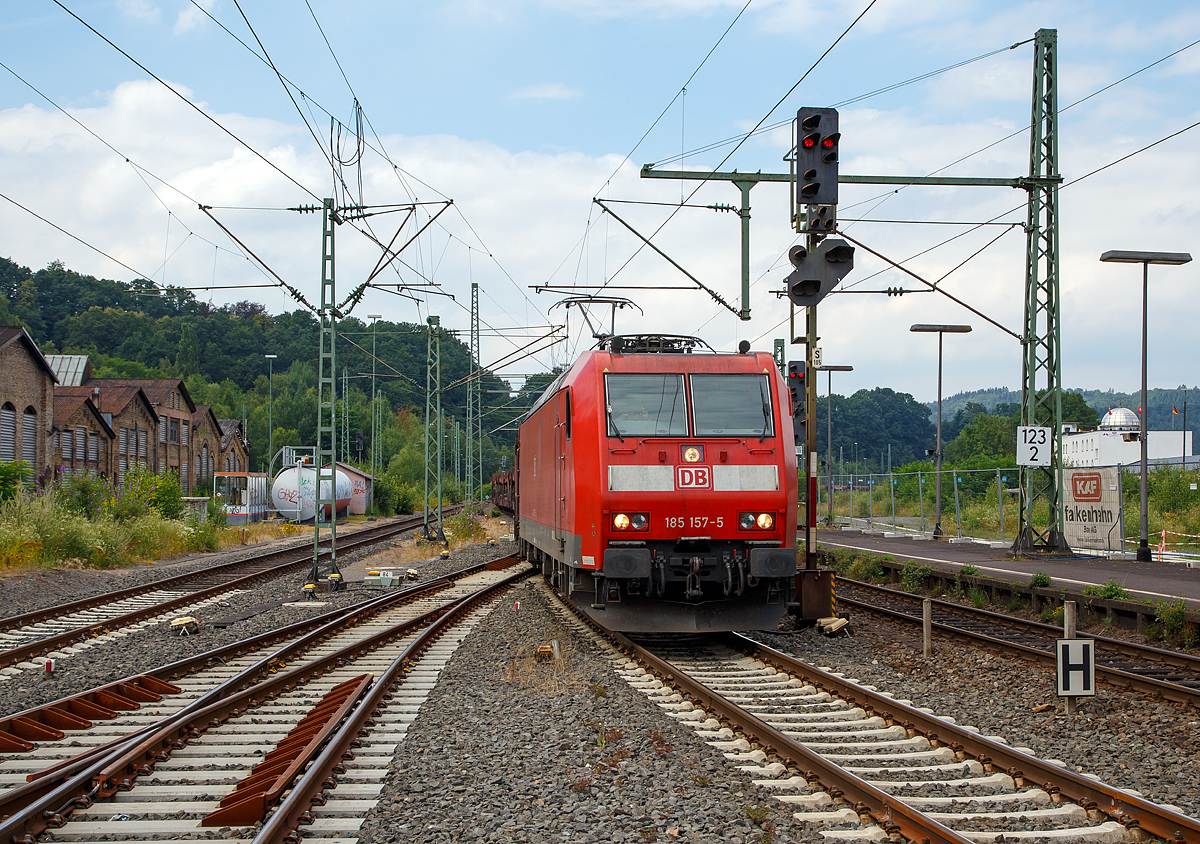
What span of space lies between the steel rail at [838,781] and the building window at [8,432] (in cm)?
3475

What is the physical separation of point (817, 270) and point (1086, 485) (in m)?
15.9

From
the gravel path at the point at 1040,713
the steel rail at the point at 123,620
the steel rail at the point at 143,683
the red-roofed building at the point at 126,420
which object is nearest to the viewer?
the gravel path at the point at 1040,713

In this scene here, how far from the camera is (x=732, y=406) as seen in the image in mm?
11758

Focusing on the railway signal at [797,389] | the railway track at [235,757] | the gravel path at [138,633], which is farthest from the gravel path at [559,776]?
the railway signal at [797,389]

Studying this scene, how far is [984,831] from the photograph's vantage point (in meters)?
5.38

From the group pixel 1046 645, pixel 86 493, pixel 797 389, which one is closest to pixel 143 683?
pixel 797 389

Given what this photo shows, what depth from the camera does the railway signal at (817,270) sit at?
1148 centimetres

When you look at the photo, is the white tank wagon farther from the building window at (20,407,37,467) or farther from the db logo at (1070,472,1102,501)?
the db logo at (1070,472,1102,501)

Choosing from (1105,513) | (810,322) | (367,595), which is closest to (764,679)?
(810,322)

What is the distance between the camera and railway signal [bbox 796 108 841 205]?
11203 mm

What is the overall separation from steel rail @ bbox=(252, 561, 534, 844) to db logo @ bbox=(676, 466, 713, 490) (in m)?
3.68

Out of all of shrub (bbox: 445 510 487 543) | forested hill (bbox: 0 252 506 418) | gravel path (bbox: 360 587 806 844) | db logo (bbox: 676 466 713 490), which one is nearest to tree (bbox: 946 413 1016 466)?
forested hill (bbox: 0 252 506 418)

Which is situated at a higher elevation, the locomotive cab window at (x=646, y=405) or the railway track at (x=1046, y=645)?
the locomotive cab window at (x=646, y=405)

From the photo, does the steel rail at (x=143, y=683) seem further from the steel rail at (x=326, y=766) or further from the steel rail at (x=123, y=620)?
the steel rail at (x=123, y=620)
